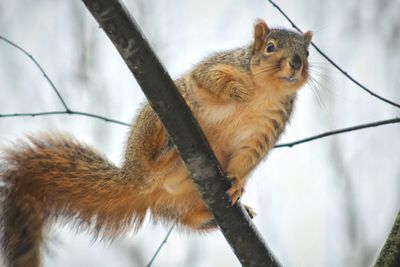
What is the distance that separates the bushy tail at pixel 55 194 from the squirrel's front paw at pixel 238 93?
57 cm

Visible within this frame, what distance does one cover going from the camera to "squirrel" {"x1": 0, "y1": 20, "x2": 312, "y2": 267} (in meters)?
2.33

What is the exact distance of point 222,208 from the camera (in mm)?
1955

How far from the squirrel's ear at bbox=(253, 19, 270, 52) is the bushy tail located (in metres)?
0.81

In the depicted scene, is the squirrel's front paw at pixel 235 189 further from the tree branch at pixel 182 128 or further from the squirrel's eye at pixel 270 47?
the squirrel's eye at pixel 270 47

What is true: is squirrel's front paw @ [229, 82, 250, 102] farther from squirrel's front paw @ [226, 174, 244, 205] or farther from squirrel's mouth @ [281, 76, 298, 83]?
squirrel's front paw @ [226, 174, 244, 205]

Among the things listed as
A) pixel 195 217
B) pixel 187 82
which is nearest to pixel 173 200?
pixel 195 217

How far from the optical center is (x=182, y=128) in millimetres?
1727

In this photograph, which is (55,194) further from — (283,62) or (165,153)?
(283,62)

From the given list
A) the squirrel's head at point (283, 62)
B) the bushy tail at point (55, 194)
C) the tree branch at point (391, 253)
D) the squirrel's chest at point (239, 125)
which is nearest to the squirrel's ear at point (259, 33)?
the squirrel's head at point (283, 62)

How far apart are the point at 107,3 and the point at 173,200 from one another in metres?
1.23

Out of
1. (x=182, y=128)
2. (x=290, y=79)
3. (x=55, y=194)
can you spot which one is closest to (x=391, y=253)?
(x=182, y=128)

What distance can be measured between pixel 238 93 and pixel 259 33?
38cm

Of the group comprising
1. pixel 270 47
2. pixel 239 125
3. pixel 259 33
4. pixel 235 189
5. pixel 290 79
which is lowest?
pixel 235 189

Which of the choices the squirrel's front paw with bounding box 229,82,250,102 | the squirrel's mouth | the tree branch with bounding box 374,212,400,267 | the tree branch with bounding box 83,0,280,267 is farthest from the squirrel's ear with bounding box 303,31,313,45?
the tree branch with bounding box 374,212,400,267
